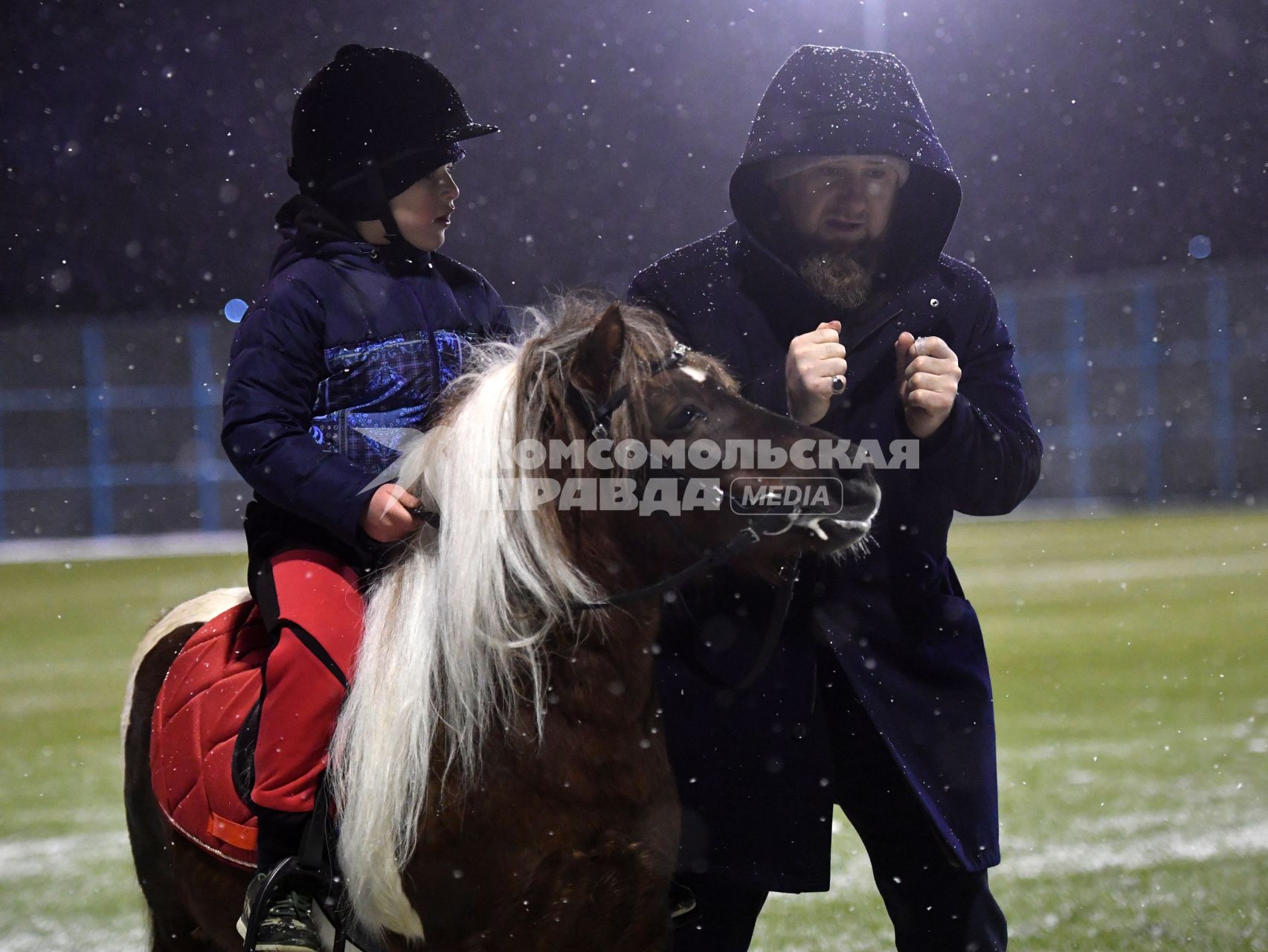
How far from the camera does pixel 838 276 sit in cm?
253

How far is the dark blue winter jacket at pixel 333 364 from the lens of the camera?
7.16ft

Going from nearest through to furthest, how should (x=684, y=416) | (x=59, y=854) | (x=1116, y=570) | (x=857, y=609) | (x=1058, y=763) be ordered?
(x=684, y=416), (x=857, y=609), (x=59, y=854), (x=1058, y=763), (x=1116, y=570)

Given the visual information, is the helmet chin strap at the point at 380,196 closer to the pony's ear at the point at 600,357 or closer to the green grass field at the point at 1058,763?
the pony's ear at the point at 600,357

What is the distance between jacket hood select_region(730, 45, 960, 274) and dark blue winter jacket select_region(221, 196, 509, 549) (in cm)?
70

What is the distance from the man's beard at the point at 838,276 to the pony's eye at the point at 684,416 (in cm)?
62

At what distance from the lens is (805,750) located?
244cm

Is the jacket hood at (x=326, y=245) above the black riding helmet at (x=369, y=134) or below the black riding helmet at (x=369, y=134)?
below

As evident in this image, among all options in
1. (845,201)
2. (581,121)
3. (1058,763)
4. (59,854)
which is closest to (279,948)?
(845,201)

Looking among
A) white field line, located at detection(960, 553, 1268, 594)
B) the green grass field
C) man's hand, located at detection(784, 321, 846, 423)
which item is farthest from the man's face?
white field line, located at detection(960, 553, 1268, 594)

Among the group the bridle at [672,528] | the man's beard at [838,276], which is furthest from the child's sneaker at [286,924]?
the man's beard at [838,276]

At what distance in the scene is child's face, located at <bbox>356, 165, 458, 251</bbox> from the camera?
2.53 m

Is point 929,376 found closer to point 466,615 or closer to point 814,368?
point 814,368

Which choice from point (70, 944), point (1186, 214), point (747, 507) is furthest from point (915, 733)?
point (1186, 214)

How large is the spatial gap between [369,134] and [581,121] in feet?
50.1
